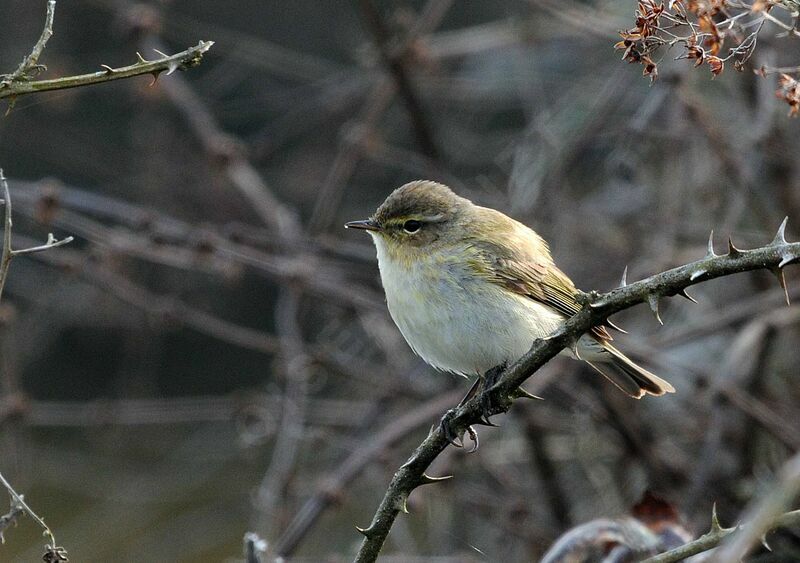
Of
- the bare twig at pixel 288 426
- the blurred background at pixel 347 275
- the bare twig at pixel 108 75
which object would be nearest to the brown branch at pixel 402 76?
the blurred background at pixel 347 275

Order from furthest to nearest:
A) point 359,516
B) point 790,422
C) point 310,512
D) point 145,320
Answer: point 145,320 < point 359,516 < point 790,422 < point 310,512

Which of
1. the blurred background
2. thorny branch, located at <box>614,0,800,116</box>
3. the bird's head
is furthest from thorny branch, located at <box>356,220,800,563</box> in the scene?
the blurred background

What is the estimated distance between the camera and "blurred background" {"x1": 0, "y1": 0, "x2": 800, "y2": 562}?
5.25 m

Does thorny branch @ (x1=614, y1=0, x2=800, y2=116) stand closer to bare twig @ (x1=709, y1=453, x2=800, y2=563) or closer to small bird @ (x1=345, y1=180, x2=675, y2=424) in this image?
bare twig @ (x1=709, y1=453, x2=800, y2=563)

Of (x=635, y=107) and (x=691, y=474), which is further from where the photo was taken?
(x=635, y=107)

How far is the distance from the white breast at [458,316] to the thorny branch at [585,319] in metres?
1.20

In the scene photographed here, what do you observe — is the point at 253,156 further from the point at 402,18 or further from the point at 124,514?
the point at 124,514

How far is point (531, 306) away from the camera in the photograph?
155 inches

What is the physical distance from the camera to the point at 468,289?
3.83 metres

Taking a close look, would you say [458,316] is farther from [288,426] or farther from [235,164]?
[235,164]

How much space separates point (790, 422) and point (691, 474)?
0.58m

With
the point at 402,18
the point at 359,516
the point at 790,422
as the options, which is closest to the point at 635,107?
the point at 402,18

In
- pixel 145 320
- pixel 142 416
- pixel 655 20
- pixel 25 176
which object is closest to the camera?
pixel 655 20

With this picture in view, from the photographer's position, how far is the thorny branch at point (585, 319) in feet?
5.71
